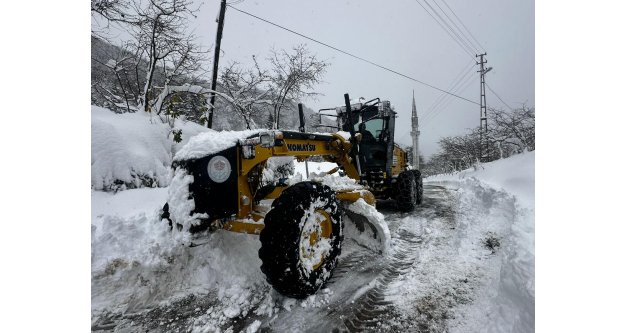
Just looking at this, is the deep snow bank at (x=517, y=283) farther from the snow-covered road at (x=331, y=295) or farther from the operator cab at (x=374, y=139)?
the operator cab at (x=374, y=139)

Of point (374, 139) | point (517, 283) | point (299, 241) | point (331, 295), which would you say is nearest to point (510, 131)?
point (517, 283)

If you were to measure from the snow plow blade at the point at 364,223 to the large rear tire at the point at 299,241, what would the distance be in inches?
24.6

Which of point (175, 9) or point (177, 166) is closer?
point (175, 9)

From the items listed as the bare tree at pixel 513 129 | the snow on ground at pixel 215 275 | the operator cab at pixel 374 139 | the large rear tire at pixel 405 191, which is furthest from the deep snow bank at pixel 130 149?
the large rear tire at pixel 405 191

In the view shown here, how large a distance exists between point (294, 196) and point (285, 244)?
0.30 m

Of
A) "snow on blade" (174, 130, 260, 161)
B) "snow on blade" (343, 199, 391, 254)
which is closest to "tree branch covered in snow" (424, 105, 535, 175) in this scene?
"snow on blade" (343, 199, 391, 254)

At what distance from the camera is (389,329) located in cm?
160

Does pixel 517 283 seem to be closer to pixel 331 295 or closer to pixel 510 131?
pixel 510 131

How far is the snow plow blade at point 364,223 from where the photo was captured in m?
2.74

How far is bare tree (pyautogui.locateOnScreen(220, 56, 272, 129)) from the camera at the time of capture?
268cm

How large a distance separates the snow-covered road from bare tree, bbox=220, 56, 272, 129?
1.44 metres

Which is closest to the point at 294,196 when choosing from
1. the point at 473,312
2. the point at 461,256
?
the point at 473,312

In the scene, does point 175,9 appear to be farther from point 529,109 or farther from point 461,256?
point 461,256

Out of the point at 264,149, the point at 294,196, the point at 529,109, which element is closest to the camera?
the point at 529,109
